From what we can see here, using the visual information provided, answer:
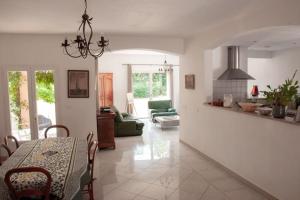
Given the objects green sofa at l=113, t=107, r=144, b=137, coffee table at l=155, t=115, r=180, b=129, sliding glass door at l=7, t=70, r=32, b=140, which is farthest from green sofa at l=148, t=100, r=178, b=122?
sliding glass door at l=7, t=70, r=32, b=140

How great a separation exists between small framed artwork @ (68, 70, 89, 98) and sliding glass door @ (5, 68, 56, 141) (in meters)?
0.40

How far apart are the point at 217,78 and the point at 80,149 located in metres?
3.68

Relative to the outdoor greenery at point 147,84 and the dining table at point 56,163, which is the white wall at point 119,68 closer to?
the outdoor greenery at point 147,84

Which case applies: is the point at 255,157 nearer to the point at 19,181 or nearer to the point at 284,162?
the point at 284,162

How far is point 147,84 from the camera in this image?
413 inches

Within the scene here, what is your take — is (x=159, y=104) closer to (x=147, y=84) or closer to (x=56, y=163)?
(x=147, y=84)

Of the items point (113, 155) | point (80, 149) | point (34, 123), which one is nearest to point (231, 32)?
point (80, 149)

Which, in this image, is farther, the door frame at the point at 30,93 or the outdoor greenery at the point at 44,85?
the outdoor greenery at the point at 44,85

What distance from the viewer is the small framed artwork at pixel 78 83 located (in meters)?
5.36

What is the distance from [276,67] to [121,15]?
20.3 feet

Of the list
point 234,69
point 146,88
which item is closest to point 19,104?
point 234,69

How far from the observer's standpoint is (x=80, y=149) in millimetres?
3359

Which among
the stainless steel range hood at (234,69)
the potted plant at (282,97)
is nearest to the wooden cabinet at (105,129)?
the stainless steel range hood at (234,69)

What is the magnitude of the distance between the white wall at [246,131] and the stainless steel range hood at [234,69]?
552 millimetres
